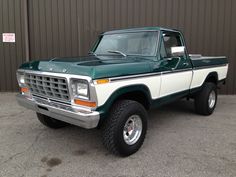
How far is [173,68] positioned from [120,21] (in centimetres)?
418

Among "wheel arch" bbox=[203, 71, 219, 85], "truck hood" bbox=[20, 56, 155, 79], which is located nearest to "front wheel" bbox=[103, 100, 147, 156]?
"truck hood" bbox=[20, 56, 155, 79]

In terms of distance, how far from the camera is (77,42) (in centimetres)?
781

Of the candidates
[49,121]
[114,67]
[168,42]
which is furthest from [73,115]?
[168,42]

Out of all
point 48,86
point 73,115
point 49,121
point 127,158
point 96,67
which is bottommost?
point 127,158

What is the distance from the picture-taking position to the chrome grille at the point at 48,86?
3018 mm

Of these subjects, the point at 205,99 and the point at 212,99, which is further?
the point at 212,99

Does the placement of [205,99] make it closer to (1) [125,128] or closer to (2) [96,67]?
(1) [125,128]

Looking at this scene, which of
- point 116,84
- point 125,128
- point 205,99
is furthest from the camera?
point 205,99

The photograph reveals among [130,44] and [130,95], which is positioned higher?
[130,44]

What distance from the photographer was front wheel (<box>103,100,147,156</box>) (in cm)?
310

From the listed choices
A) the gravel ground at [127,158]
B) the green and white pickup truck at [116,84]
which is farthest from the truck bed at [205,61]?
the gravel ground at [127,158]

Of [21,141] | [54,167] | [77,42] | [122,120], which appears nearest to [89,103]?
[122,120]

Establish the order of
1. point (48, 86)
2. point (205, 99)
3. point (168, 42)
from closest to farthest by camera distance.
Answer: point (48, 86), point (168, 42), point (205, 99)

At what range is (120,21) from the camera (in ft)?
25.2
